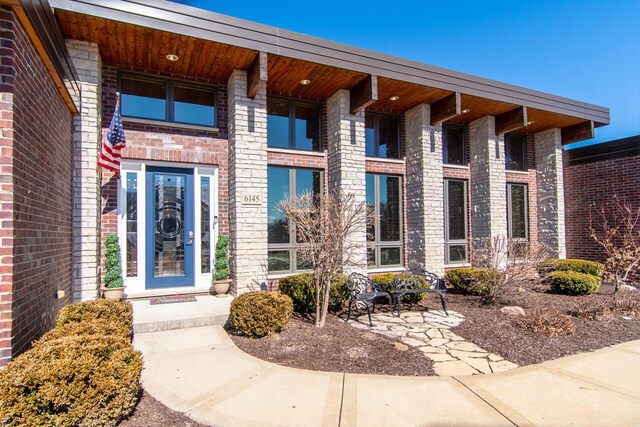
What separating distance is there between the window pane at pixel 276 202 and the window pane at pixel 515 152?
7.22 meters

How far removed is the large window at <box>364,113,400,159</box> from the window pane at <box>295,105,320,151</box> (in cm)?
130

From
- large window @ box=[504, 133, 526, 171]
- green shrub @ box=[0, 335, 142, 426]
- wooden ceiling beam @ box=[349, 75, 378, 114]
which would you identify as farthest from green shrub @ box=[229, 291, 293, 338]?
large window @ box=[504, 133, 526, 171]

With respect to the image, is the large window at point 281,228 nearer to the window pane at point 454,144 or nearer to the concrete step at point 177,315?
the concrete step at point 177,315

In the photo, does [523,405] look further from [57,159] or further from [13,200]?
[57,159]

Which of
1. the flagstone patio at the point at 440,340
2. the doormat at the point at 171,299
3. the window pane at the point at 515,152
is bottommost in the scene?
the flagstone patio at the point at 440,340

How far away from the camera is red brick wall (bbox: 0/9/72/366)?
2904mm

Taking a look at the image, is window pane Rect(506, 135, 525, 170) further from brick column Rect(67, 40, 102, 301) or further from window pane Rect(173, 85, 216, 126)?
brick column Rect(67, 40, 102, 301)

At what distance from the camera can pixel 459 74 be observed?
809 cm

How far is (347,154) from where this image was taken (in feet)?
25.8

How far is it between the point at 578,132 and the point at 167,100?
11.2 metres

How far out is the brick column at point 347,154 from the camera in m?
7.76

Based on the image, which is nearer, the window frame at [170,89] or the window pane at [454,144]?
the window frame at [170,89]

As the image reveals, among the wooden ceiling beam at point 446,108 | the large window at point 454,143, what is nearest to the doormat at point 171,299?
the wooden ceiling beam at point 446,108

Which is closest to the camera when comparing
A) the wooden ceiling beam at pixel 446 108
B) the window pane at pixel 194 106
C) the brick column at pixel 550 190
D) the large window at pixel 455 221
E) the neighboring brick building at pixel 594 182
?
the window pane at pixel 194 106
